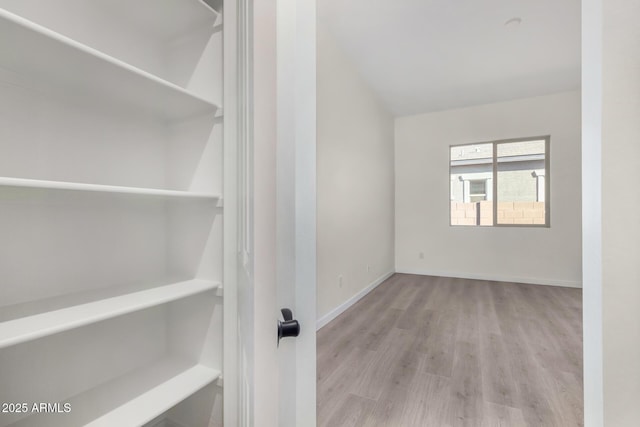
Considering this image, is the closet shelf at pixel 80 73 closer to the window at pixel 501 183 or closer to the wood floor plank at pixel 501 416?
the wood floor plank at pixel 501 416

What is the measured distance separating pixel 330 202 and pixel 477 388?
75.2 inches

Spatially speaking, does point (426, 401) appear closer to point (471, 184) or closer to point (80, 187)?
point (80, 187)

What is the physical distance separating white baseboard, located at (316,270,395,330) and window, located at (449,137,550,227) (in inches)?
75.8

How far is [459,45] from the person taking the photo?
301cm

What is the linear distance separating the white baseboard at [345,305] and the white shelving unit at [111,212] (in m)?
1.76

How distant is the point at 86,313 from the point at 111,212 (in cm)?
40

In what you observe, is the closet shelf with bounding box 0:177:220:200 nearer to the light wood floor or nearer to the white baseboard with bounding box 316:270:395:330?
the light wood floor

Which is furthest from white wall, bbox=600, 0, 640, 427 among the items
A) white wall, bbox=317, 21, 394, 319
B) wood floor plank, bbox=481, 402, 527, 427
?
white wall, bbox=317, 21, 394, 319

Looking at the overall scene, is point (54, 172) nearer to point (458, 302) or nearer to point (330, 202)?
point (330, 202)

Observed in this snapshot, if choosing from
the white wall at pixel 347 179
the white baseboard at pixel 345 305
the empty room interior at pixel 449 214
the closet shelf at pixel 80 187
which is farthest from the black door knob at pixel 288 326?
the white baseboard at pixel 345 305

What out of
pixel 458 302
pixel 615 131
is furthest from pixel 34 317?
pixel 458 302

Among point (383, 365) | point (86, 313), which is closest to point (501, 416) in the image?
point (383, 365)

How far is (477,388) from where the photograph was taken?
1.81 metres

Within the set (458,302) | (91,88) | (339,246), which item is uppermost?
(91,88)
